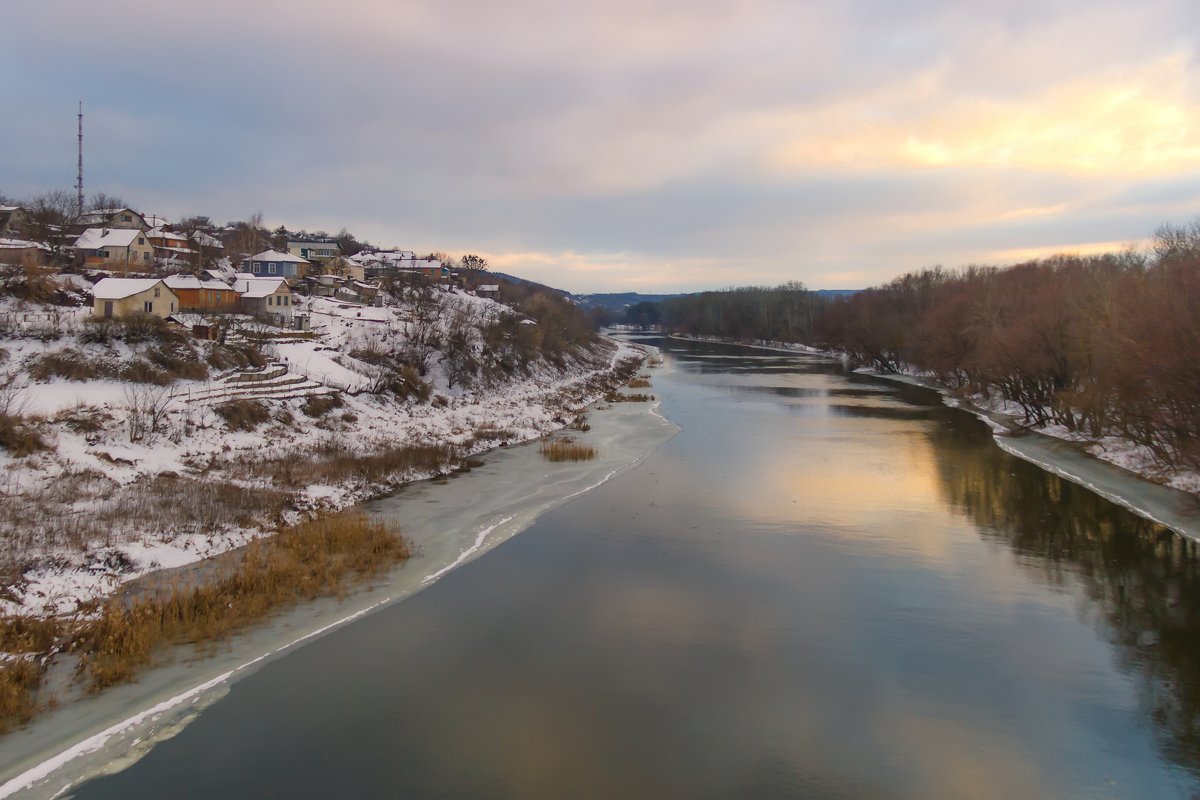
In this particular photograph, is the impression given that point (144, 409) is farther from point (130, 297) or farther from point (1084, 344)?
point (1084, 344)

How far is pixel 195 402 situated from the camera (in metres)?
25.0

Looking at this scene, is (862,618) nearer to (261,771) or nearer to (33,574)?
(261,771)

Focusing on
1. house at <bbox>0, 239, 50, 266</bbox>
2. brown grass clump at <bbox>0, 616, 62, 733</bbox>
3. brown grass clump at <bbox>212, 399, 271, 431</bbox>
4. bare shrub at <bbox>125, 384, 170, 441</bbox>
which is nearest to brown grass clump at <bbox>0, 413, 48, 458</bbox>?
bare shrub at <bbox>125, 384, 170, 441</bbox>

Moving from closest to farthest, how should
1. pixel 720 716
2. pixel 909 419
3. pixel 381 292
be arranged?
pixel 720 716
pixel 909 419
pixel 381 292

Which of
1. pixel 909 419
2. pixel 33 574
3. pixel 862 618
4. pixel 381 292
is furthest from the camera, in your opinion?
pixel 381 292

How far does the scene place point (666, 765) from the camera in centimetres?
880

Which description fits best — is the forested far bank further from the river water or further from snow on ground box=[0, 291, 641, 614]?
snow on ground box=[0, 291, 641, 614]

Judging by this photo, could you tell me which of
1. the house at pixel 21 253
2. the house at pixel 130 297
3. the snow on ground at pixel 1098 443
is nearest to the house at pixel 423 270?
the house at pixel 21 253

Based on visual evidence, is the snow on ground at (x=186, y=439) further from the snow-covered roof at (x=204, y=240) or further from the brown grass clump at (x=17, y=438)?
the snow-covered roof at (x=204, y=240)

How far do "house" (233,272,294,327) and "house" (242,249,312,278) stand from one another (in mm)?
17678

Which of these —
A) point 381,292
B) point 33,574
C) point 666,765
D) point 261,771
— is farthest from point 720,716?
point 381,292

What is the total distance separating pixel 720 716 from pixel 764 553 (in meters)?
7.54

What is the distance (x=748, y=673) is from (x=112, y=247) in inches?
2351

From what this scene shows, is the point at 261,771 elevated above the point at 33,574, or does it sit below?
below
